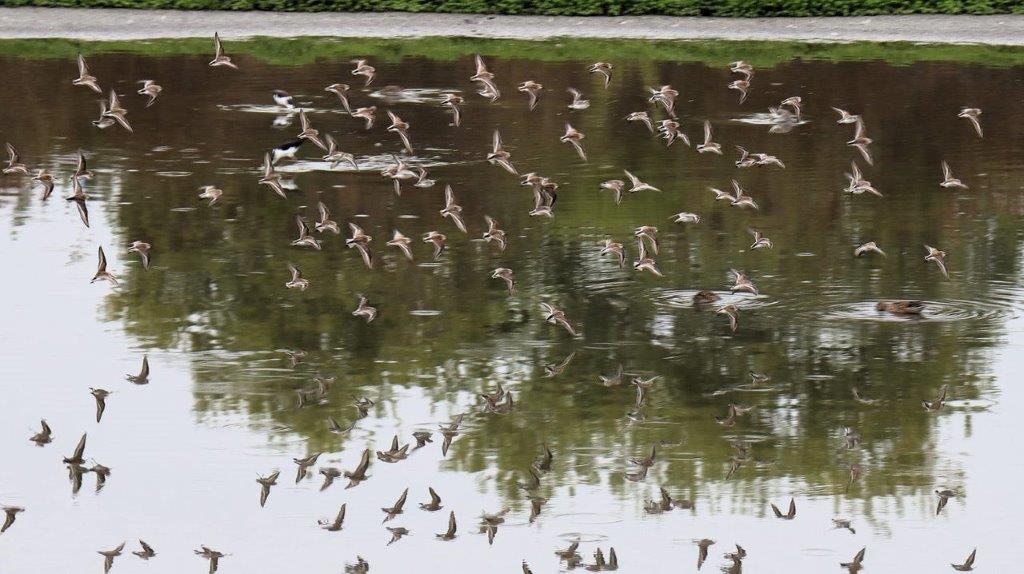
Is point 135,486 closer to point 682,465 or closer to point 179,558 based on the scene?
point 179,558

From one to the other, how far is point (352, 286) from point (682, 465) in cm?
495

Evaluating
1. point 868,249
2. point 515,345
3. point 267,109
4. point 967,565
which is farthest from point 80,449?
point 267,109

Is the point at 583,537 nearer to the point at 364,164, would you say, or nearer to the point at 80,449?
the point at 80,449

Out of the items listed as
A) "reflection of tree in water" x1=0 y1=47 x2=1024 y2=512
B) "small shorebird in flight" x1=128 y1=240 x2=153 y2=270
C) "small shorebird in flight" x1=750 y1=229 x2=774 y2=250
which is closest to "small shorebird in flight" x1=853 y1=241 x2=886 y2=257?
"reflection of tree in water" x1=0 y1=47 x2=1024 y2=512

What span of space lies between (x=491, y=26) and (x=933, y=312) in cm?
1709

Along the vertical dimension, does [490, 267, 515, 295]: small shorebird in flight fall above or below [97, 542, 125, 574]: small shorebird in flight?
above

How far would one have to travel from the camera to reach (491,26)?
29.5 meters

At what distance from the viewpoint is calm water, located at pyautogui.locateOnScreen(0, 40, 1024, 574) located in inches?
362

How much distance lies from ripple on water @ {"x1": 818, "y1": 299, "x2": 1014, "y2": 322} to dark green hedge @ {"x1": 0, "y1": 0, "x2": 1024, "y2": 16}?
16756 mm

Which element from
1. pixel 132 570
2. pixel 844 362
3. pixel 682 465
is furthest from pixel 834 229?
pixel 132 570

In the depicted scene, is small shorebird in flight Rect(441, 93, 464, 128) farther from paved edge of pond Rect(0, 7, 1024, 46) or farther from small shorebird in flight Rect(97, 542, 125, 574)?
small shorebird in flight Rect(97, 542, 125, 574)

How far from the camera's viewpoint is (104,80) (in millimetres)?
24453

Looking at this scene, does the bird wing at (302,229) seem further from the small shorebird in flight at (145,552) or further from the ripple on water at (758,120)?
the ripple on water at (758,120)

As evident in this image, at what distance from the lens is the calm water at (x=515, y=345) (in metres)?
9.20
